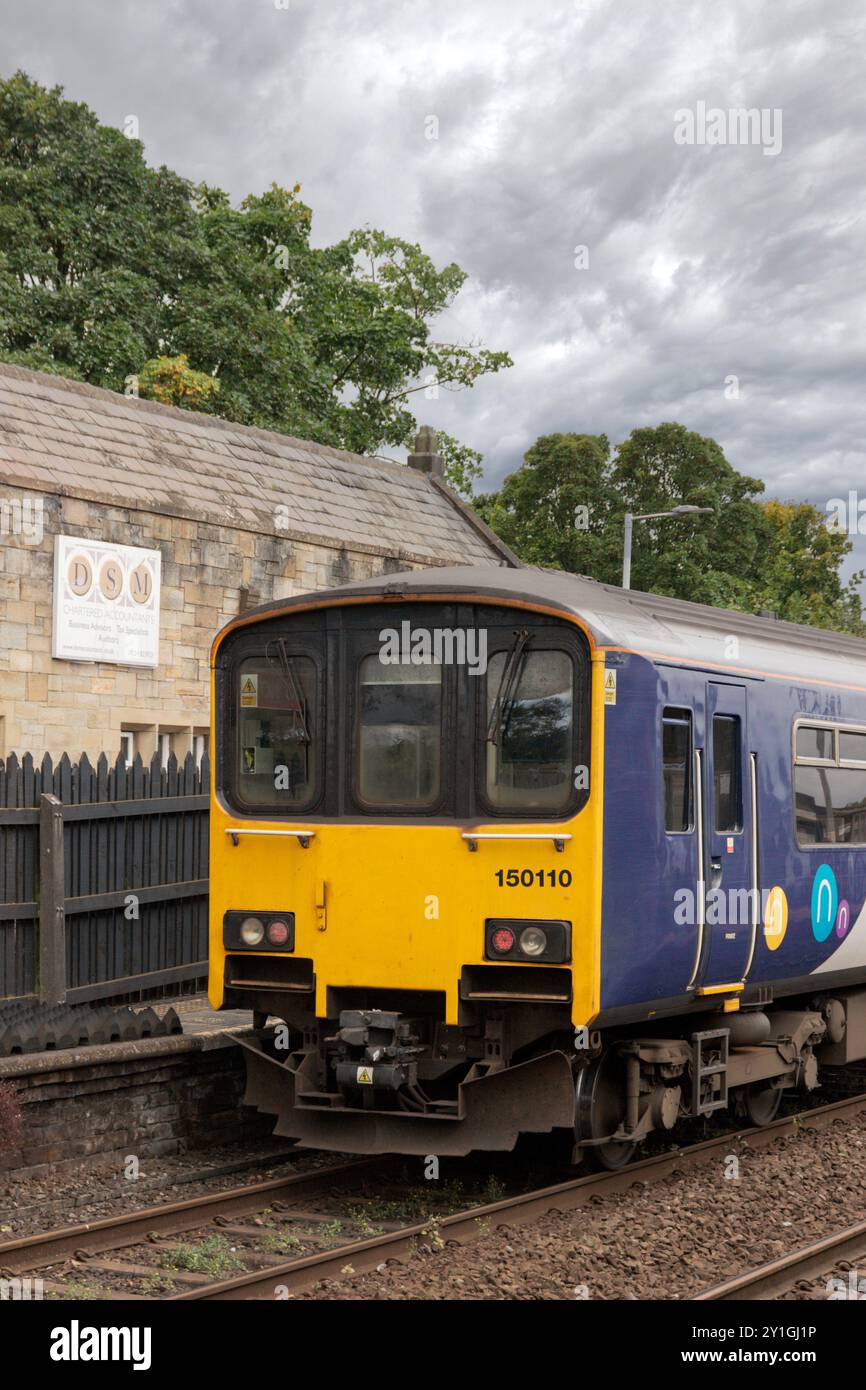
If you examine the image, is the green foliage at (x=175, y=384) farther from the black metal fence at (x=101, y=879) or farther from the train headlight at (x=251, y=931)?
Result: the train headlight at (x=251, y=931)

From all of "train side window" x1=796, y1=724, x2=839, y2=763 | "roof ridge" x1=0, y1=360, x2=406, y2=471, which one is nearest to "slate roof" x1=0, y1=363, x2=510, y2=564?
"roof ridge" x1=0, y1=360, x2=406, y2=471

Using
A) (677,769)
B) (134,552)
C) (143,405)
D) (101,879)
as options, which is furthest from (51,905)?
(143,405)

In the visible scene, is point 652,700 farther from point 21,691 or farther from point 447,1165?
point 21,691

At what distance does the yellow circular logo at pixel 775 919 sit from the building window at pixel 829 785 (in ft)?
1.53

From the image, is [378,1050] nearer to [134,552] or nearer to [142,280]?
[134,552]

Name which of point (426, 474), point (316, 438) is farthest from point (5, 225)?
point (426, 474)

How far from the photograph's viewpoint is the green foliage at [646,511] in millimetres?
51594

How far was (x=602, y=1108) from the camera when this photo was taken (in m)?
9.04

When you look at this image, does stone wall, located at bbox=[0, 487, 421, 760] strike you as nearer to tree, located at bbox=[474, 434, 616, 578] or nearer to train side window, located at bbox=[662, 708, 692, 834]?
train side window, located at bbox=[662, 708, 692, 834]

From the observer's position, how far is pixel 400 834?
8.62 metres

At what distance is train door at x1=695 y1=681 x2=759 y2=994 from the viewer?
30.8 feet

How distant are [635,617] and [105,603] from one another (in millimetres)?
7006

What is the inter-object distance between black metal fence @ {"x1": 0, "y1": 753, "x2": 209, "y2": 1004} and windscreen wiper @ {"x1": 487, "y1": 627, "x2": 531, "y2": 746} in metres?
3.91
